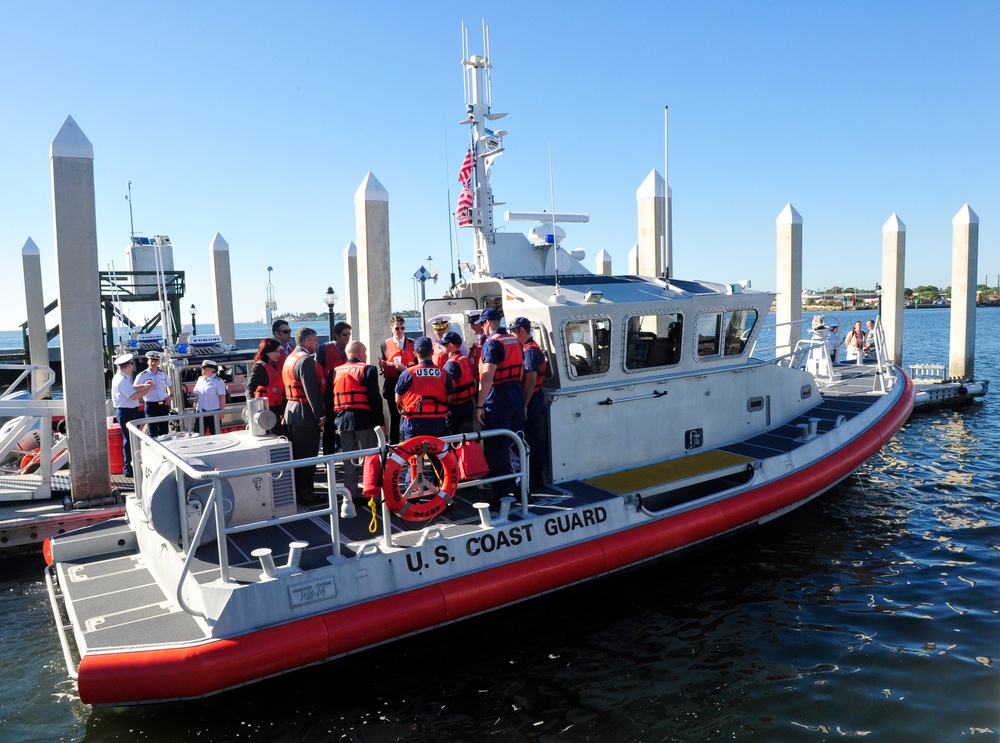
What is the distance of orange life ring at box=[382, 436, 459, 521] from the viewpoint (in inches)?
188

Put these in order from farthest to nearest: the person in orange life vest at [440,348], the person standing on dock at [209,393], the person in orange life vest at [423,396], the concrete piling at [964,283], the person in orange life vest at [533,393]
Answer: the concrete piling at [964,283] < the person standing on dock at [209,393] < the person in orange life vest at [440,348] < the person in orange life vest at [533,393] < the person in orange life vest at [423,396]

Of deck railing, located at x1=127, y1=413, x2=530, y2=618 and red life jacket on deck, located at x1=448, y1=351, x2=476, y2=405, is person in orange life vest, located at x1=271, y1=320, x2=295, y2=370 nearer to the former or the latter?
deck railing, located at x1=127, y1=413, x2=530, y2=618

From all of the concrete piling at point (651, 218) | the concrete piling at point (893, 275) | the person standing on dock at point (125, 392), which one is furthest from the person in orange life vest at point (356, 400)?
the concrete piling at point (893, 275)

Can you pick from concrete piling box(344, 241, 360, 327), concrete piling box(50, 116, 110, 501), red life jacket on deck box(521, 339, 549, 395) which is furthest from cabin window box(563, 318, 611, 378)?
concrete piling box(344, 241, 360, 327)

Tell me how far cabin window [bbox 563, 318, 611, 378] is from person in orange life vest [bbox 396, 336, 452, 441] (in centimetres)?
138

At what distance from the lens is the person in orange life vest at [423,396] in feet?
17.0

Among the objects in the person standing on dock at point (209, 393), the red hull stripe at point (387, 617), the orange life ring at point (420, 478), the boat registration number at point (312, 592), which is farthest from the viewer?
the person standing on dock at point (209, 393)

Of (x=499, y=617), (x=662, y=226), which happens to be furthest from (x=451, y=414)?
(x=662, y=226)

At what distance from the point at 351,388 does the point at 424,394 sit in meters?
0.61

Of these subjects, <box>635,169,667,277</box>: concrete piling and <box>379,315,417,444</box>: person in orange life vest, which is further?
<box>635,169,667,277</box>: concrete piling

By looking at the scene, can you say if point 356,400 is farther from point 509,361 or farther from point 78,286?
point 78,286

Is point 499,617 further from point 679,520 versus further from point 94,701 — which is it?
point 94,701

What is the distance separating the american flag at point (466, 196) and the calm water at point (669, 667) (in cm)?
386

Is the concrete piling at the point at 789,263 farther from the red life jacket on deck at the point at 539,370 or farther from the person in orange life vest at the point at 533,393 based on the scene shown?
the red life jacket on deck at the point at 539,370
